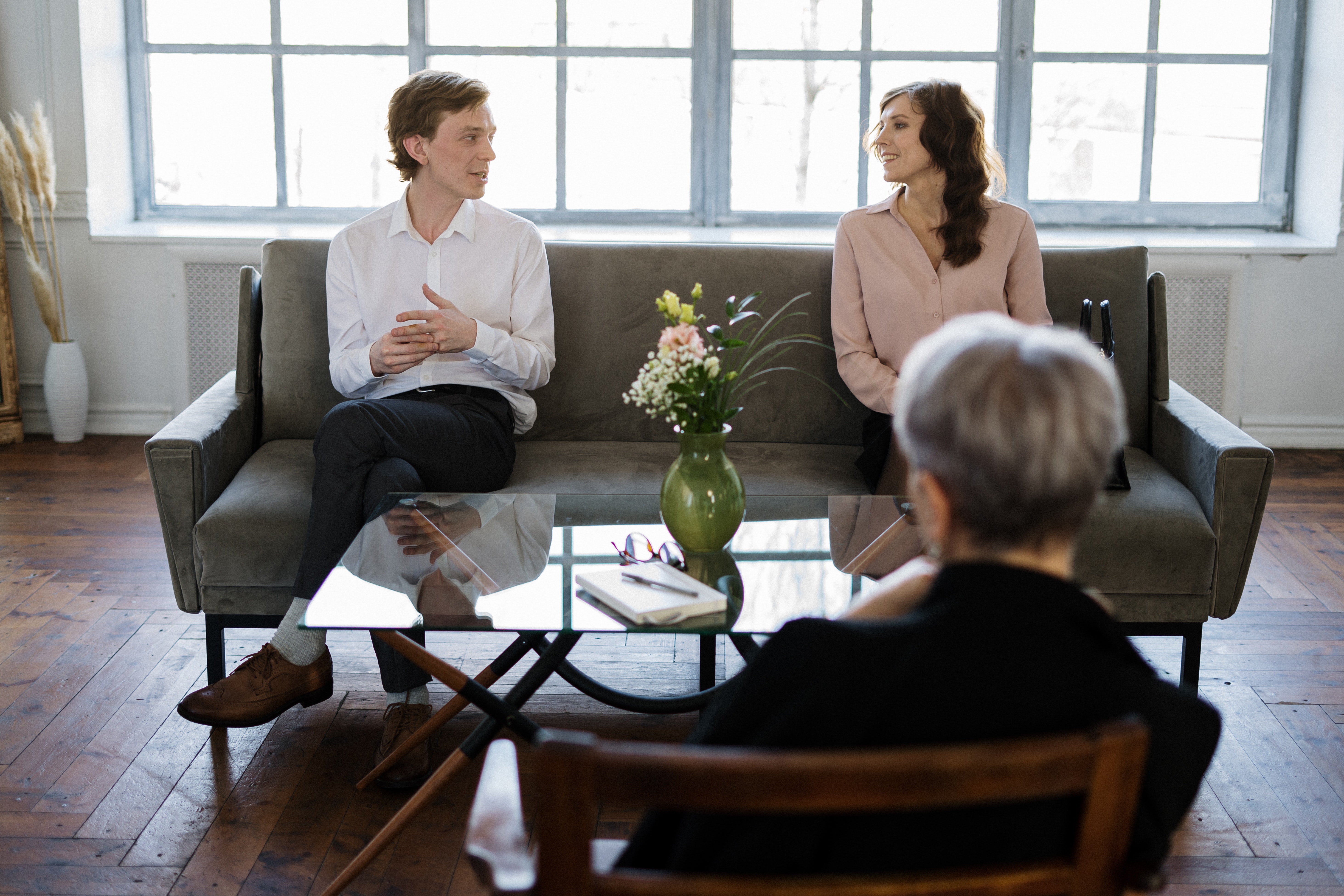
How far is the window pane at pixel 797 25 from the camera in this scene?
4.59 m

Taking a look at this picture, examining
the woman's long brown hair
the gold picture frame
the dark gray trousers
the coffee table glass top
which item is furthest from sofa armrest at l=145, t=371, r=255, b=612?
the gold picture frame

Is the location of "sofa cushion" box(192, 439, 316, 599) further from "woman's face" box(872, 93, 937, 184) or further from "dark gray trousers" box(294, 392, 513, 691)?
"woman's face" box(872, 93, 937, 184)

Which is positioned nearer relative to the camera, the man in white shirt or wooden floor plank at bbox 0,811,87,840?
wooden floor plank at bbox 0,811,87,840

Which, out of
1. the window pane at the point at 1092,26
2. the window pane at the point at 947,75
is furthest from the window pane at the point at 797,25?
the window pane at the point at 1092,26

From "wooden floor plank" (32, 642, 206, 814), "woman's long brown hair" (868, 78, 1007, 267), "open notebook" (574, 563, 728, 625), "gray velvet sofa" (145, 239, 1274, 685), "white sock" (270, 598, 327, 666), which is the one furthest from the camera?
"woman's long brown hair" (868, 78, 1007, 267)

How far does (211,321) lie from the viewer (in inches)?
177

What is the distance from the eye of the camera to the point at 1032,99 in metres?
4.63

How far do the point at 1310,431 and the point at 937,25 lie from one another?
6.77 ft

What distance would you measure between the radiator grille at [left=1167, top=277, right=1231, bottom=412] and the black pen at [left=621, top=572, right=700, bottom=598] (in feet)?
10.4

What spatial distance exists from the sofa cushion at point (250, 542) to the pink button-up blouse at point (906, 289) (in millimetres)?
1246

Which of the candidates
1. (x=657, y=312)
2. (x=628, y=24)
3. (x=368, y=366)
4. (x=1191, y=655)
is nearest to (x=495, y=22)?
(x=628, y=24)

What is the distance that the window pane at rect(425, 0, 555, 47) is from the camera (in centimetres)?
461

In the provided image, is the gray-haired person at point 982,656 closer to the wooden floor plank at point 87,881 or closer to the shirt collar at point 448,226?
the wooden floor plank at point 87,881

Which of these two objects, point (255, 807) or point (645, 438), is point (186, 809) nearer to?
point (255, 807)
